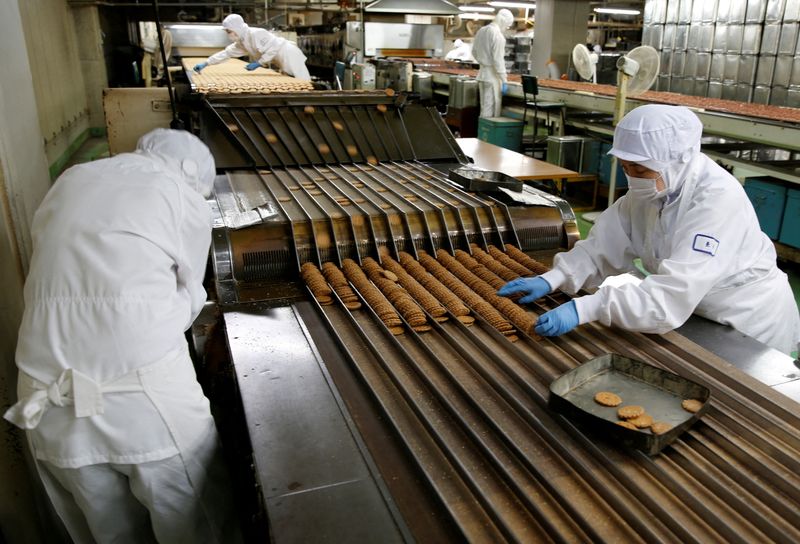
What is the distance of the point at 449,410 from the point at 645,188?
3.28 feet

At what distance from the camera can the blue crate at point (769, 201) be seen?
4.35 meters

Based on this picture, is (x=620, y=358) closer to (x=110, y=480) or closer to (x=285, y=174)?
(x=110, y=480)

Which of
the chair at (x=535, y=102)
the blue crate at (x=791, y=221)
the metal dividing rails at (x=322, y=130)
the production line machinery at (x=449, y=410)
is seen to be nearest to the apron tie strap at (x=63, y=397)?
the production line machinery at (x=449, y=410)

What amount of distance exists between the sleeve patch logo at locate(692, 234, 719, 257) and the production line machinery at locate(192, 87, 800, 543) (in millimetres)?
284

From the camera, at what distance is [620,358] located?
5.64 feet

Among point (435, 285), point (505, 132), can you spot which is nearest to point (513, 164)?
point (435, 285)

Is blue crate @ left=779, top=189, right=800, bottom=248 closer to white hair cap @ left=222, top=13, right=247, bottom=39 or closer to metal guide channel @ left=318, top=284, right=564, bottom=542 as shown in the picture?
metal guide channel @ left=318, top=284, right=564, bottom=542

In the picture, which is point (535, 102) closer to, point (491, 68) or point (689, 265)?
point (491, 68)

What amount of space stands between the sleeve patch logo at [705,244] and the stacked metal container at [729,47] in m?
7.05

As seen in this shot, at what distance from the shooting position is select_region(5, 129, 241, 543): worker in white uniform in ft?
4.84

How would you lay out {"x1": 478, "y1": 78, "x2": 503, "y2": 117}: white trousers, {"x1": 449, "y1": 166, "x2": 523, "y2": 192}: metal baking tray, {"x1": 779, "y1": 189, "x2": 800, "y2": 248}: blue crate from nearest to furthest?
{"x1": 449, "y1": 166, "x2": 523, "y2": 192}: metal baking tray, {"x1": 779, "y1": 189, "x2": 800, "y2": 248}: blue crate, {"x1": 478, "y1": 78, "x2": 503, "y2": 117}: white trousers

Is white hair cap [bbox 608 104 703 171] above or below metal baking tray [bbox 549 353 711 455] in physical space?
above

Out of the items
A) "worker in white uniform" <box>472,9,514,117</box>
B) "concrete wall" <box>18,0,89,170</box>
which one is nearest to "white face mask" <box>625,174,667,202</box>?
"worker in white uniform" <box>472,9,514,117</box>

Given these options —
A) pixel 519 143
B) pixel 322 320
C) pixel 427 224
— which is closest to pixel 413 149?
pixel 427 224
